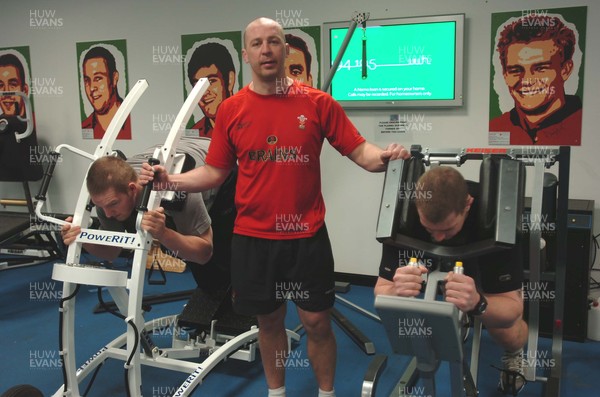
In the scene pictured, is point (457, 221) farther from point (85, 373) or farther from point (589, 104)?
point (589, 104)

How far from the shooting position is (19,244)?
464 centimetres

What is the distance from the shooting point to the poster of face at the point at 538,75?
10.9 feet

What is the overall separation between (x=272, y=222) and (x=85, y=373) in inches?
47.8

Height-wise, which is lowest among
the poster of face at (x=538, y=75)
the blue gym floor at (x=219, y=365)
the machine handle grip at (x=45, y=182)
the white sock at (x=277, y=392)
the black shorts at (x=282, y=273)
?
the blue gym floor at (x=219, y=365)

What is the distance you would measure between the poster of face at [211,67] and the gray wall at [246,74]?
8 cm

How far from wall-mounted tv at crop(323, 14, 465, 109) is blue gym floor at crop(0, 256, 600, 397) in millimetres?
1403

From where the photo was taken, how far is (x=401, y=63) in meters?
3.66

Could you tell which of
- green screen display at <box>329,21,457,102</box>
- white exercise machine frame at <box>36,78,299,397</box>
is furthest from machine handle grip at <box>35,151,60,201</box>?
green screen display at <box>329,21,457,102</box>

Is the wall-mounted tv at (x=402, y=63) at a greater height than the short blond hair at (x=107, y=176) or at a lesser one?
greater

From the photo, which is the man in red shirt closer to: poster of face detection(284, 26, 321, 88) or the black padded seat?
the black padded seat

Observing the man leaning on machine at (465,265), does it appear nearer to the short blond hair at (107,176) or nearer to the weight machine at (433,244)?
the weight machine at (433,244)

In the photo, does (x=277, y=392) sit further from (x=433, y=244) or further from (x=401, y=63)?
(x=401, y=63)

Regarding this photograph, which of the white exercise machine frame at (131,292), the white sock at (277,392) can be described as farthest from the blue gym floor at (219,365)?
the white sock at (277,392)

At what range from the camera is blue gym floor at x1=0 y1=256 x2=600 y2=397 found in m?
2.69
